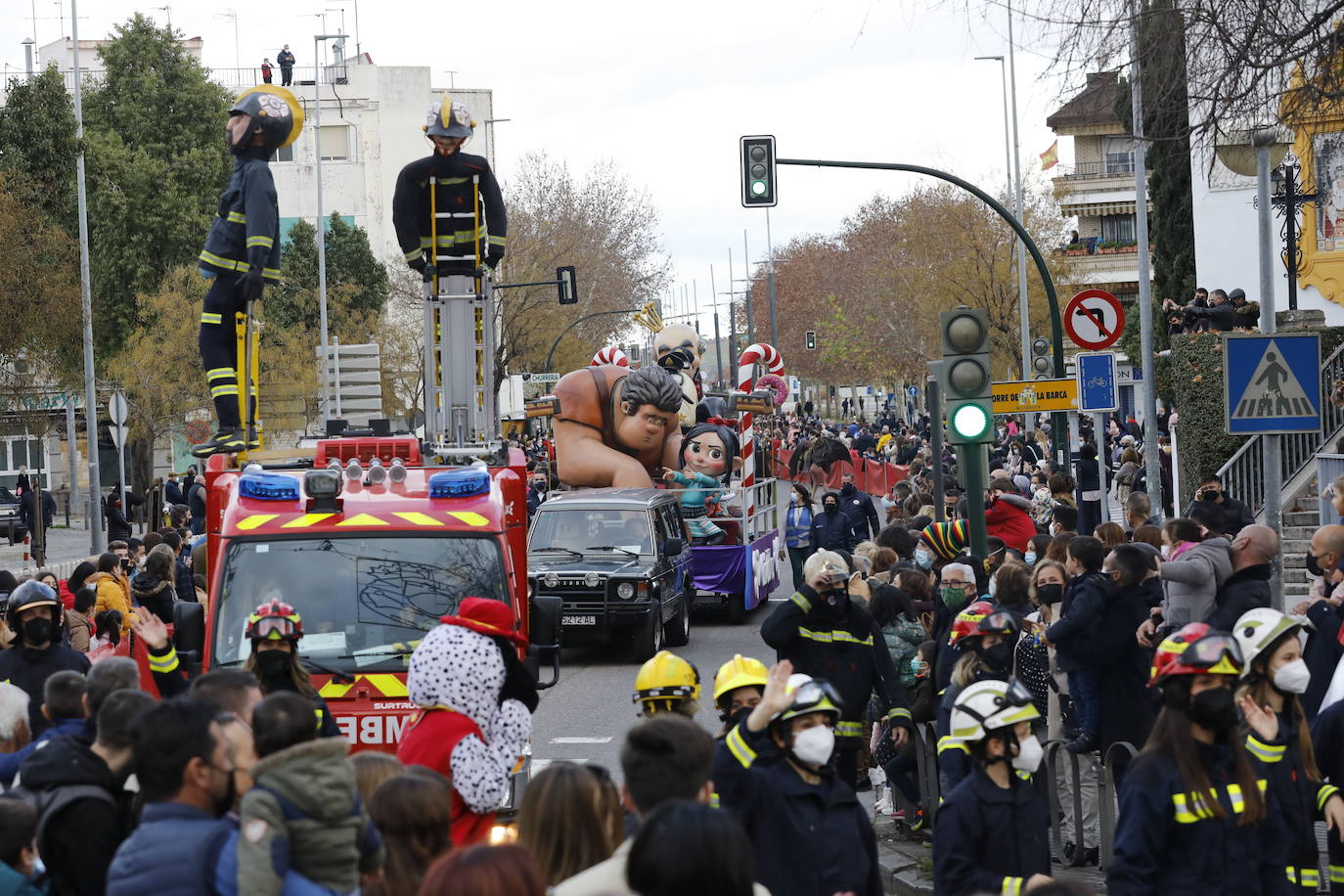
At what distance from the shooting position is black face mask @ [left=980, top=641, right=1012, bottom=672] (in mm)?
8211

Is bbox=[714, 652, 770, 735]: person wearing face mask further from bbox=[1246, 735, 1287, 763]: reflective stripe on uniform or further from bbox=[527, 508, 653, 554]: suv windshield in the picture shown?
bbox=[527, 508, 653, 554]: suv windshield

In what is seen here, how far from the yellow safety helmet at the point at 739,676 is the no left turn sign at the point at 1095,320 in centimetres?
1205

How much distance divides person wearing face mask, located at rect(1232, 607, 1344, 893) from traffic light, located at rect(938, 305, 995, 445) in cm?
513

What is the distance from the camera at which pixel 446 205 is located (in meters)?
13.8

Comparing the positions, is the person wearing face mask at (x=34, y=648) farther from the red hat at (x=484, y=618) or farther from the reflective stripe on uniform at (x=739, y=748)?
the reflective stripe on uniform at (x=739, y=748)

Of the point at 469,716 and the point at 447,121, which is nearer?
the point at 469,716

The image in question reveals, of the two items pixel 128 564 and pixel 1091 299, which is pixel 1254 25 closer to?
pixel 1091 299

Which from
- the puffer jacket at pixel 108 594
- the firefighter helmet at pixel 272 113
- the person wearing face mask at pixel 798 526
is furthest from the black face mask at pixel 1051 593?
the person wearing face mask at pixel 798 526

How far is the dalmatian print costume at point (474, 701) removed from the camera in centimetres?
631

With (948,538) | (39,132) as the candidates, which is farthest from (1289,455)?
(39,132)

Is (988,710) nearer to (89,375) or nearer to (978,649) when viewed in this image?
(978,649)

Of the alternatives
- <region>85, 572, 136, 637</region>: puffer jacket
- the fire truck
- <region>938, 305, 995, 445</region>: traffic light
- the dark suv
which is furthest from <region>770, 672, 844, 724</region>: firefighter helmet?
the dark suv

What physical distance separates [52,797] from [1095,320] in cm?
1421

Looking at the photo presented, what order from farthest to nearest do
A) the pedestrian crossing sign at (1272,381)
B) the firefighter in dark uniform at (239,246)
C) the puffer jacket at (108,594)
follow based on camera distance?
the puffer jacket at (108,594) < the firefighter in dark uniform at (239,246) < the pedestrian crossing sign at (1272,381)
